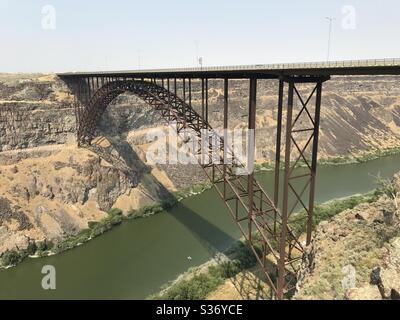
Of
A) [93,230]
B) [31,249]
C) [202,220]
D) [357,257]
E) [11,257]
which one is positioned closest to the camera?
[357,257]

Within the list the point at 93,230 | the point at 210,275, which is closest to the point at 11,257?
the point at 93,230

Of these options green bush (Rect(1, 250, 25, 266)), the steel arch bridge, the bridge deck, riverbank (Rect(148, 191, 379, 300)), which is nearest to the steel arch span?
the steel arch bridge

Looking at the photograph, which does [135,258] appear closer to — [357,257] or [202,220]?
[202,220]

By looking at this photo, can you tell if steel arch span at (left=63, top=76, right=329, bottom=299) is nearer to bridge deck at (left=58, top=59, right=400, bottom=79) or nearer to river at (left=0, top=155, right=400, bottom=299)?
bridge deck at (left=58, top=59, right=400, bottom=79)

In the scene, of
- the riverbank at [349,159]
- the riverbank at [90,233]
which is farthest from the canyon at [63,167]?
the riverbank at [349,159]

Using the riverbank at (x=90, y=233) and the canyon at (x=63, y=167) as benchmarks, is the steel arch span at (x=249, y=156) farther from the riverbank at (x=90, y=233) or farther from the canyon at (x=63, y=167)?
the riverbank at (x=90, y=233)
